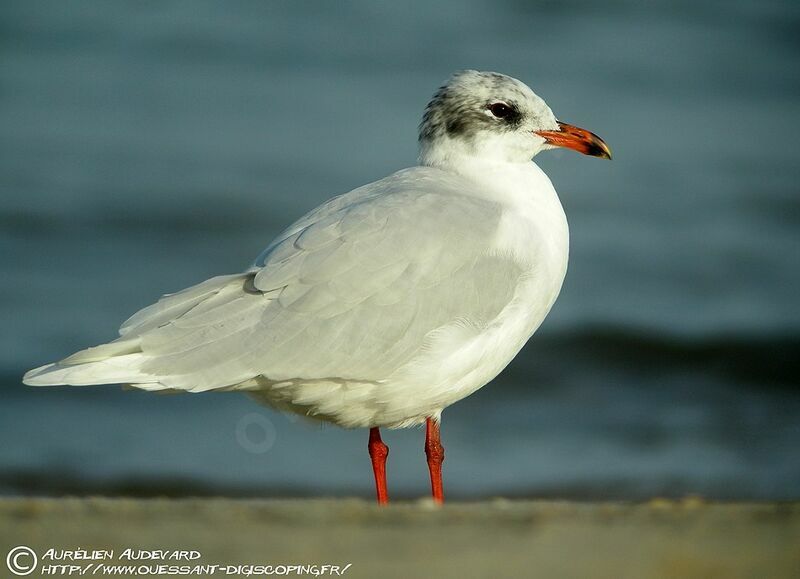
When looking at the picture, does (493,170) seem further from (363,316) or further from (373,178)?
(373,178)

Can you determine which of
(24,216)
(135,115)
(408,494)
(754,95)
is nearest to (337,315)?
(408,494)

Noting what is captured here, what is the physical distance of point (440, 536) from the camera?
13.7 feet

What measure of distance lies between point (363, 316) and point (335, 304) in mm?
131

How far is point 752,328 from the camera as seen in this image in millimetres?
10977

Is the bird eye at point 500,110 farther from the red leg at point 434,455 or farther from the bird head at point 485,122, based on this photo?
the red leg at point 434,455

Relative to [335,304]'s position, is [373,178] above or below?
above

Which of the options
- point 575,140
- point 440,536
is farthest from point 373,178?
point 440,536

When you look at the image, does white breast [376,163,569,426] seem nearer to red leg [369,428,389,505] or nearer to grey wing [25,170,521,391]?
grey wing [25,170,521,391]

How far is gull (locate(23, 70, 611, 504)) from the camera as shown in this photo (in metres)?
5.41

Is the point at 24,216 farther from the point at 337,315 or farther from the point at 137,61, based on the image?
the point at 337,315

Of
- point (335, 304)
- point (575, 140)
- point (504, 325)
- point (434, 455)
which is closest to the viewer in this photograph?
point (335, 304)

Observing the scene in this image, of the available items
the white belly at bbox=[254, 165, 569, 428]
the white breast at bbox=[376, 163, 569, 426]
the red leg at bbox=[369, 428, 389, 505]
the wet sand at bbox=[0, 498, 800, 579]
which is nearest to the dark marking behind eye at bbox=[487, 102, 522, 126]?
the white breast at bbox=[376, 163, 569, 426]

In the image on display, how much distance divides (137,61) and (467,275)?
12361 mm

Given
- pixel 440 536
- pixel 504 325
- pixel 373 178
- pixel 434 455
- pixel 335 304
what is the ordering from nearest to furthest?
pixel 440 536 → pixel 335 304 → pixel 504 325 → pixel 434 455 → pixel 373 178
